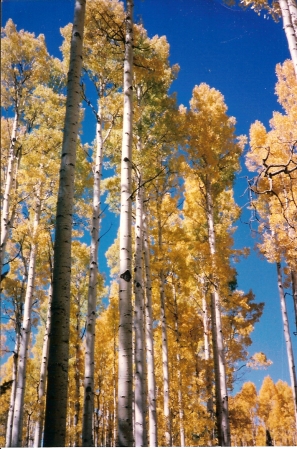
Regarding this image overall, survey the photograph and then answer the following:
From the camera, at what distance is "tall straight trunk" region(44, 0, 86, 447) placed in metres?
2.32

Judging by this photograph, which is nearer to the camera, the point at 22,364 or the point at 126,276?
the point at 126,276

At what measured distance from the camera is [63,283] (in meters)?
2.70

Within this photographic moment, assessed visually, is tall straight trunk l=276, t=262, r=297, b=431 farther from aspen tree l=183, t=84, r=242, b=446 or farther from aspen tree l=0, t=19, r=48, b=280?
aspen tree l=0, t=19, r=48, b=280

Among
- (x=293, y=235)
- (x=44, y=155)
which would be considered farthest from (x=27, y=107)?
(x=293, y=235)

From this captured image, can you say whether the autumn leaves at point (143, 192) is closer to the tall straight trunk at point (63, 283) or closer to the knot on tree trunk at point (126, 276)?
the tall straight trunk at point (63, 283)

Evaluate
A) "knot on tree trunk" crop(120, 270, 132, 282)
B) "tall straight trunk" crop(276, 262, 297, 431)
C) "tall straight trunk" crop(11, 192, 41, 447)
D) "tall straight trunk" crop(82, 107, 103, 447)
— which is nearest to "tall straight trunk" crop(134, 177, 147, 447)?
"tall straight trunk" crop(82, 107, 103, 447)

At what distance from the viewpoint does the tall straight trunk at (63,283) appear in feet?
7.63

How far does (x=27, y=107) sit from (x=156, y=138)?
3629 mm

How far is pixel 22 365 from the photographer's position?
7.60 meters

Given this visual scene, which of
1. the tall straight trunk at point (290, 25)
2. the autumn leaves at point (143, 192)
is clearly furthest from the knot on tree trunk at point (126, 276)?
the tall straight trunk at point (290, 25)

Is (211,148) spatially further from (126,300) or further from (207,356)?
(207,356)

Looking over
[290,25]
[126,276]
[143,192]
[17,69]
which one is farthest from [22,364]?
[290,25]

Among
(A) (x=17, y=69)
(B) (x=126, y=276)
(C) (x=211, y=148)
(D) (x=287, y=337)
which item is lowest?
(D) (x=287, y=337)

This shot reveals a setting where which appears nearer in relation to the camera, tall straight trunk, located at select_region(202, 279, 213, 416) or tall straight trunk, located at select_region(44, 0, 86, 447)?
tall straight trunk, located at select_region(44, 0, 86, 447)
